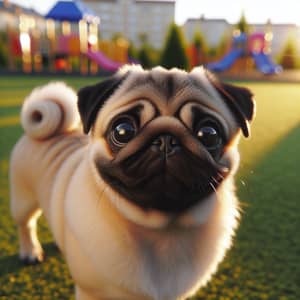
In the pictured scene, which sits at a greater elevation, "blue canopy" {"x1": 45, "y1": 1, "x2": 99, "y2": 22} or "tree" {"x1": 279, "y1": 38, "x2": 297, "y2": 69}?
"blue canopy" {"x1": 45, "y1": 1, "x2": 99, "y2": 22}

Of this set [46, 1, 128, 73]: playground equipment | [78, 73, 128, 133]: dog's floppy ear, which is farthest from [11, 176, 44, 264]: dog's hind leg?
[46, 1, 128, 73]: playground equipment

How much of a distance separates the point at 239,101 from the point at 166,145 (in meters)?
0.43

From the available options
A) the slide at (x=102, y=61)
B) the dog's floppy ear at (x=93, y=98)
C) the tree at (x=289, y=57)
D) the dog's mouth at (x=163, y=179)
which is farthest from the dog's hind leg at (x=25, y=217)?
the tree at (x=289, y=57)

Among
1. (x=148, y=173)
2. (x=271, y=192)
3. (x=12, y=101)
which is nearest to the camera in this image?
(x=148, y=173)

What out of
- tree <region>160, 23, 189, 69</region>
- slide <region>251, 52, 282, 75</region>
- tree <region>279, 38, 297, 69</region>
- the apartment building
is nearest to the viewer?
tree <region>160, 23, 189, 69</region>

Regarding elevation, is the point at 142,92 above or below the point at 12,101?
above

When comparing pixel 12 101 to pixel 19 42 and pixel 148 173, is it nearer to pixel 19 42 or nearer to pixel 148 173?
pixel 148 173

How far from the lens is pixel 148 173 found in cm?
107

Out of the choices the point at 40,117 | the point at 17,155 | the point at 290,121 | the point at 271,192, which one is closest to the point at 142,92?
the point at 40,117

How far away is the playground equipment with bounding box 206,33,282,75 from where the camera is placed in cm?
1770

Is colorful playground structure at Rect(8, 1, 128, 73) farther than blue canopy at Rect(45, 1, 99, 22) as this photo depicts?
No

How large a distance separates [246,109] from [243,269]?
3.58 ft

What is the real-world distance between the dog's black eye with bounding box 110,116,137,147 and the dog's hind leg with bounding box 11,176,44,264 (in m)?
1.02

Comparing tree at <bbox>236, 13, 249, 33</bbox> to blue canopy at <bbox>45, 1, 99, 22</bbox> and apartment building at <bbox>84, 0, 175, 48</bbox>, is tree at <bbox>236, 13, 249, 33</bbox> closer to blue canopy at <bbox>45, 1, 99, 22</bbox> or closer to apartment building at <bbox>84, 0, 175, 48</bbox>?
blue canopy at <bbox>45, 1, 99, 22</bbox>
